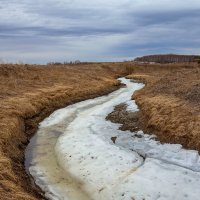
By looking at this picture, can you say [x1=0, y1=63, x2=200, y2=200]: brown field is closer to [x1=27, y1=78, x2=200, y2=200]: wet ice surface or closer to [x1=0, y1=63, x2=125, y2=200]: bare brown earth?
[x1=0, y1=63, x2=125, y2=200]: bare brown earth

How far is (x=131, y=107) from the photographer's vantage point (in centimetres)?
3688

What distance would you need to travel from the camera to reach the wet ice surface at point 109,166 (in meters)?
17.5

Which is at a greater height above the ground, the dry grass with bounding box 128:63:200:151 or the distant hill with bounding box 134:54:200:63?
the dry grass with bounding box 128:63:200:151

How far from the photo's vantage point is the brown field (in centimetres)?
1988

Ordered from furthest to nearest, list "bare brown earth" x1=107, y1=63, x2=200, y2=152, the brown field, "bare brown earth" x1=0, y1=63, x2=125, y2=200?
"bare brown earth" x1=107, y1=63, x2=200, y2=152, the brown field, "bare brown earth" x1=0, y1=63, x2=125, y2=200

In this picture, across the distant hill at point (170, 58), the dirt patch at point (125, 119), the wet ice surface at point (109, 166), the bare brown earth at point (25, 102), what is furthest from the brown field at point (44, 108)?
the distant hill at point (170, 58)

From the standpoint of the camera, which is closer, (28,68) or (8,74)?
(8,74)

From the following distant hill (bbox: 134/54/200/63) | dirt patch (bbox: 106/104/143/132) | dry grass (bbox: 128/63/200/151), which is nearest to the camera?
dry grass (bbox: 128/63/200/151)

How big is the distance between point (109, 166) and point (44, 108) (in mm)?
17893

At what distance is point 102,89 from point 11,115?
26.0 metres

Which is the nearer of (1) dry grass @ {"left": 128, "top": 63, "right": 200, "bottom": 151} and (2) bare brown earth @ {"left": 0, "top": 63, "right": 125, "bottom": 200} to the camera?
(2) bare brown earth @ {"left": 0, "top": 63, "right": 125, "bottom": 200}

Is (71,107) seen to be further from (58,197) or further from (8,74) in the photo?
(58,197)

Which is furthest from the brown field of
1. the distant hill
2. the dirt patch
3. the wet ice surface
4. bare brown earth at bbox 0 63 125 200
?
the distant hill

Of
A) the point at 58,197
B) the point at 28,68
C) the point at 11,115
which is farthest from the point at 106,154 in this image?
the point at 28,68
